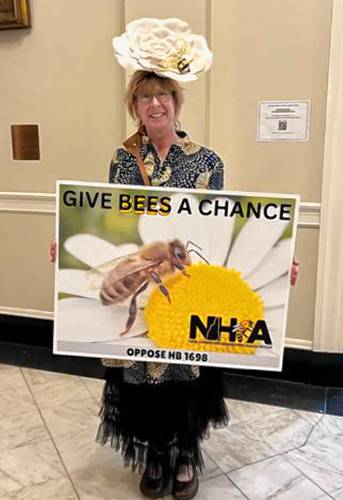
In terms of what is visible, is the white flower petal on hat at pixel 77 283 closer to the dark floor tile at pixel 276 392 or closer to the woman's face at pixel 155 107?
the woman's face at pixel 155 107

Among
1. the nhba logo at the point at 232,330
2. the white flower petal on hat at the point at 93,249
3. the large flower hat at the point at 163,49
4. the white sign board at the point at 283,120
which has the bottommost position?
the nhba logo at the point at 232,330

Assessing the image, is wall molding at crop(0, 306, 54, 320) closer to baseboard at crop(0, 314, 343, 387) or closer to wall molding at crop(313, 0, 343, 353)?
baseboard at crop(0, 314, 343, 387)

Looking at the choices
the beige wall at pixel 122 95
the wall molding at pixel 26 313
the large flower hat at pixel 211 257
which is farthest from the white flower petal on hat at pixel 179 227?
the wall molding at pixel 26 313

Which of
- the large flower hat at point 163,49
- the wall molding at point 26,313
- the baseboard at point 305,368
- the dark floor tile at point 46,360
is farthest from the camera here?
the wall molding at point 26,313

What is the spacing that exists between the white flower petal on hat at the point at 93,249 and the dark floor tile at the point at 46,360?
1.34 m

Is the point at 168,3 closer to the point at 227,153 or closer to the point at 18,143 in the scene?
the point at 227,153

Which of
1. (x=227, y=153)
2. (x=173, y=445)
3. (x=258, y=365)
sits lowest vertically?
(x=173, y=445)

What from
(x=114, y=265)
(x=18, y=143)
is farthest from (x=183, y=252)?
(x=18, y=143)

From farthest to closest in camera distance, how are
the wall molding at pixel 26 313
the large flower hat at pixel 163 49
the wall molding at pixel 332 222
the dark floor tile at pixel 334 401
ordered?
the wall molding at pixel 26 313 → the dark floor tile at pixel 334 401 → the wall molding at pixel 332 222 → the large flower hat at pixel 163 49

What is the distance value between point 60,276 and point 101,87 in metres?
1.41

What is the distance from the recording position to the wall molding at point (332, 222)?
88.4 inches

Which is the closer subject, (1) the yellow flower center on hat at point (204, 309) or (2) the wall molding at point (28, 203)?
(1) the yellow flower center on hat at point (204, 309)

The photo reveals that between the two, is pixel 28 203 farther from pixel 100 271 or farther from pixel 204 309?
pixel 204 309

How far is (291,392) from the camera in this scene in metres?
2.52
